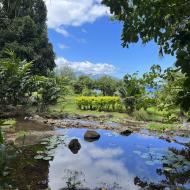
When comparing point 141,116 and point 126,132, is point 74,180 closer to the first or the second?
point 126,132

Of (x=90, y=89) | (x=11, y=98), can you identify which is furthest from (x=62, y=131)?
(x=90, y=89)

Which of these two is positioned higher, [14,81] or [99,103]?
[14,81]

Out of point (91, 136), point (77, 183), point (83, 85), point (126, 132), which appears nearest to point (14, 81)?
point (126, 132)

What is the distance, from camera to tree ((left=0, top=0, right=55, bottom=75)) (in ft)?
90.4

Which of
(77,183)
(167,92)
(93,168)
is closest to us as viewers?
(167,92)

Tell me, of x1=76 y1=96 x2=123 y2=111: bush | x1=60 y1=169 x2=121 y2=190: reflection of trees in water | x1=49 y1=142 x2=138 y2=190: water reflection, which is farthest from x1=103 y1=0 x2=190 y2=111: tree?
x1=76 y1=96 x2=123 y2=111: bush

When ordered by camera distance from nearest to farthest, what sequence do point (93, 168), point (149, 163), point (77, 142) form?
point (93, 168)
point (149, 163)
point (77, 142)

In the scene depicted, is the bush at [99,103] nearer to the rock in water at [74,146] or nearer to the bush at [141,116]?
the bush at [141,116]

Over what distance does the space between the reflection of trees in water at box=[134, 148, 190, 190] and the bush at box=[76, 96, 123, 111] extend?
15.0m

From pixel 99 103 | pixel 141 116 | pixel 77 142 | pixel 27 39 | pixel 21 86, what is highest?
pixel 27 39

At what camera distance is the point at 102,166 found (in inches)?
393

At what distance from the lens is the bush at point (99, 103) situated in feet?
84.7

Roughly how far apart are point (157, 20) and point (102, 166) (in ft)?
20.8

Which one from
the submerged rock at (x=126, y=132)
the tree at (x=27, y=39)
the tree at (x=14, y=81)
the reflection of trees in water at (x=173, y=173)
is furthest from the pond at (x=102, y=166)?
the tree at (x=27, y=39)
